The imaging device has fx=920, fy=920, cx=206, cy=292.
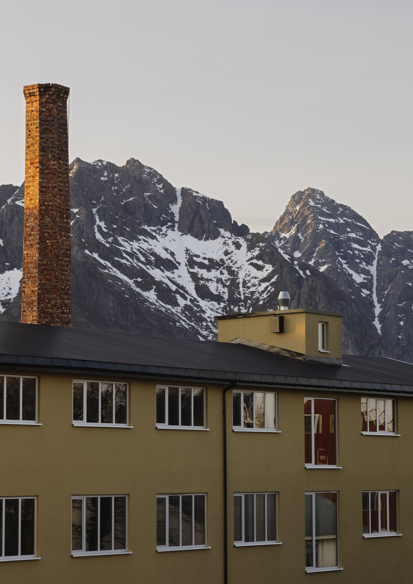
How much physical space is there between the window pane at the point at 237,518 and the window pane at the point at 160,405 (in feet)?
12.4

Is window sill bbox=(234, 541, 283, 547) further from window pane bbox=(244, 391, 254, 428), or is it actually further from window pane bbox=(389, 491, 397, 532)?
window pane bbox=(389, 491, 397, 532)

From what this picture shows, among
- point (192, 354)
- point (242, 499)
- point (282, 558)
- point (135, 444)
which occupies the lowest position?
point (282, 558)

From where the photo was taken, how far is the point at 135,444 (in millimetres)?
26797

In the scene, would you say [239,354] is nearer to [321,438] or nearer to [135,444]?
[321,438]

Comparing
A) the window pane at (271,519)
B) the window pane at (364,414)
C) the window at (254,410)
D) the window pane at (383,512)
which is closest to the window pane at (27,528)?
the window at (254,410)

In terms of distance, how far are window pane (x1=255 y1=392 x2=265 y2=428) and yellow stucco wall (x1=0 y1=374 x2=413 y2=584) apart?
0.48 m

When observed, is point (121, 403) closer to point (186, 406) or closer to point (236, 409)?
point (186, 406)

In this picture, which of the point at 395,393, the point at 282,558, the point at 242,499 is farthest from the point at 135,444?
the point at 395,393

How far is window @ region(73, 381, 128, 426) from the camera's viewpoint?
84.6ft

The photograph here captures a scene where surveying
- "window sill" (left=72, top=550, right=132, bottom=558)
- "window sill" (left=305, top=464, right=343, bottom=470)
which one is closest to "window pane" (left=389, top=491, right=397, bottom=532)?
"window sill" (left=305, top=464, right=343, bottom=470)

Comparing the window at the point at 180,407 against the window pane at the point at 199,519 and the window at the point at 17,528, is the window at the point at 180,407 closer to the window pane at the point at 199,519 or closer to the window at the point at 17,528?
the window pane at the point at 199,519

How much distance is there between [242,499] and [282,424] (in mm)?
2942

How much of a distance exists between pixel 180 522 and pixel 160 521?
0.76 meters

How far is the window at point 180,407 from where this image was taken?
27.7 m
